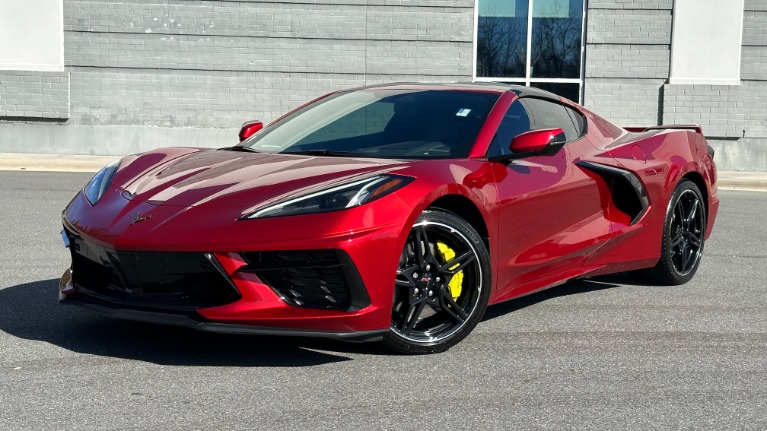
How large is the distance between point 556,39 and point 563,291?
1271 centimetres

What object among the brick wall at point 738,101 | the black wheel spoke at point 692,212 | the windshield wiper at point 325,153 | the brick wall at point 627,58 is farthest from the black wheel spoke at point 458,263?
the brick wall at point 738,101

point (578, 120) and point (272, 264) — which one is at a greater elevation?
point (578, 120)

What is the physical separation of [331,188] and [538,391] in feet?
4.05

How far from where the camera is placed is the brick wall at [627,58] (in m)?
18.9

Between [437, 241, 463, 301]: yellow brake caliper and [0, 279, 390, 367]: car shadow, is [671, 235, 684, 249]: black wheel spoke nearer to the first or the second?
[437, 241, 463, 301]: yellow brake caliper

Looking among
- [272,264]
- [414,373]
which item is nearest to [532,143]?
[414,373]

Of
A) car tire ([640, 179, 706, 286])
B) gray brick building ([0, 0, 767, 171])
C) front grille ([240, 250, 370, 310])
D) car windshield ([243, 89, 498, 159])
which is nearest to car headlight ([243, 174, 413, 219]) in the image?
front grille ([240, 250, 370, 310])

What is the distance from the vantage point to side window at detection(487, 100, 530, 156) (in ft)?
19.2

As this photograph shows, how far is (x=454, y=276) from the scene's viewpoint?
537 centimetres

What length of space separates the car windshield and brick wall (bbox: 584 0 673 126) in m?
13.0

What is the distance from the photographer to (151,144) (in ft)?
62.1

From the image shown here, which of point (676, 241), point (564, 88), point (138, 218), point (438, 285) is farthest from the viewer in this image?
point (564, 88)

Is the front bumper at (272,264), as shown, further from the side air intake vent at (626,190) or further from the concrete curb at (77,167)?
the concrete curb at (77,167)

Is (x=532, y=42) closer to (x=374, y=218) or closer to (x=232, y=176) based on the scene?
(x=232, y=176)
